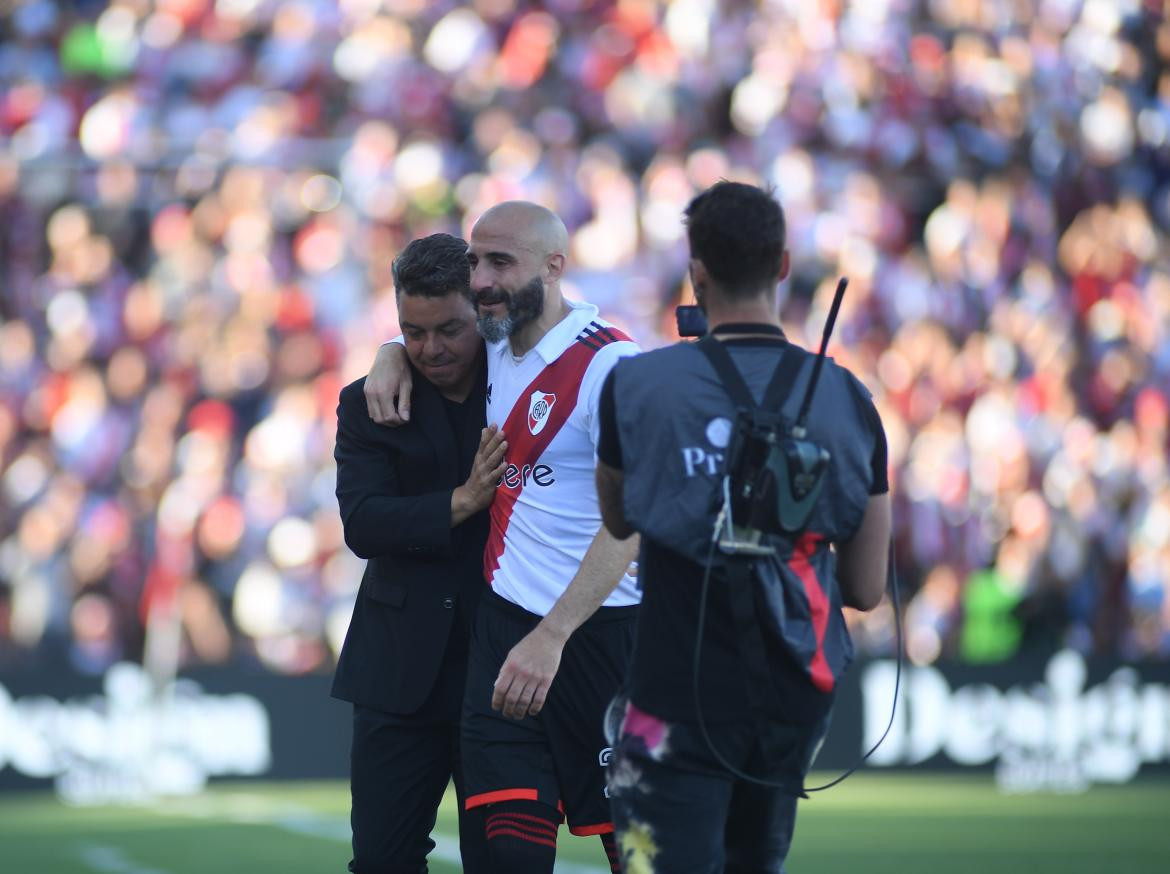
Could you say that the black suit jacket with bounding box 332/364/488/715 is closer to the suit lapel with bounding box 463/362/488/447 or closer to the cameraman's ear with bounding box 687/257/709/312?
the suit lapel with bounding box 463/362/488/447

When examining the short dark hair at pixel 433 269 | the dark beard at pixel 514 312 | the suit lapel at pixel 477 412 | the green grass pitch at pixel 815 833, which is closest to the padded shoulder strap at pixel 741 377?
the dark beard at pixel 514 312

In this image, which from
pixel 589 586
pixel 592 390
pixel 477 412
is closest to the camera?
pixel 589 586

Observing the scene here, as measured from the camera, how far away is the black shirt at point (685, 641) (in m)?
3.67

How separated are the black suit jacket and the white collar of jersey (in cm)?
31

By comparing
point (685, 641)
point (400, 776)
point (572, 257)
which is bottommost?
point (400, 776)

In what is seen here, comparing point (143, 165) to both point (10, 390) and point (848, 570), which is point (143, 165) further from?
point (848, 570)

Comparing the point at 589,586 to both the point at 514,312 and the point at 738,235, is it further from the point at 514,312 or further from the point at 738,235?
the point at 738,235

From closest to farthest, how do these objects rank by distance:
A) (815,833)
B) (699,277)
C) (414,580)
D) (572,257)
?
(699,277), (414,580), (815,833), (572,257)

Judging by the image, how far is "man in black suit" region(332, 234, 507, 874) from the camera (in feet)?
16.4

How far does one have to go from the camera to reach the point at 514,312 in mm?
4875

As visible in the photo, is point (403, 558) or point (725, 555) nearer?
point (725, 555)

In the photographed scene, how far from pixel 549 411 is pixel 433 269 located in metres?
0.47

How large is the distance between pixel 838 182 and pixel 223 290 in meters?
5.38

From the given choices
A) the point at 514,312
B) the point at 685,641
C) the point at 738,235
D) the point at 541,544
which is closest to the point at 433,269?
the point at 514,312
